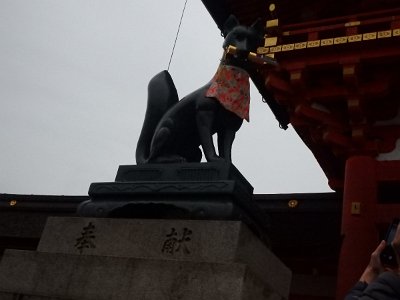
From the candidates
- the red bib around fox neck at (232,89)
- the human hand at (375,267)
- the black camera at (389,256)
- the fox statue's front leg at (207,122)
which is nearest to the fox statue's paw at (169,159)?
the fox statue's front leg at (207,122)

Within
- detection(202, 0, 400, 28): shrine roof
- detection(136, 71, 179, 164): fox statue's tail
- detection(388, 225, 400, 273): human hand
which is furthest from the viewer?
detection(202, 0, 400, 28): shrine roof

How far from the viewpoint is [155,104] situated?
4.54m

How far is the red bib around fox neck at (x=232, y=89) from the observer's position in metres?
4.22

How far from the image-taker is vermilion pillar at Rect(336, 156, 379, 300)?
5559 mm

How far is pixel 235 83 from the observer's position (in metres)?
4.34

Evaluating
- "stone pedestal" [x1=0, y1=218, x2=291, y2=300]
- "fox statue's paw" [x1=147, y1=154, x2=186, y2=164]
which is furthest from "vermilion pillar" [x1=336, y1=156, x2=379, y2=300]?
"fox statue's paw" [x1=147, y1=154, x2=186, y2=164]

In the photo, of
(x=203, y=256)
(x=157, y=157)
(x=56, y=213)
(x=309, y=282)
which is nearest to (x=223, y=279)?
(x=203, y=256)

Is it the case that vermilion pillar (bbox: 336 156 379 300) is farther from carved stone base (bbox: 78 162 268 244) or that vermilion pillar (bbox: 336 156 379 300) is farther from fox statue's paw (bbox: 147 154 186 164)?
fox statue's paw (bbox: 147 154 186 164)

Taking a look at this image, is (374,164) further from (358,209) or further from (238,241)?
(238,241)

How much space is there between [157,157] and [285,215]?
352 centimetres

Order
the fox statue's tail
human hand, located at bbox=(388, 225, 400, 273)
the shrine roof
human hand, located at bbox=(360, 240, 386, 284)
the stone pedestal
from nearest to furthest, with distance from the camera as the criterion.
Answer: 1. human hand, located at bbox=(388, 225, 400, 273)
2. human hand, located at bbox=(360, 240, 386, 284)
3. the stone pedestal
4. the fox statue's tail
5. the shrine roof

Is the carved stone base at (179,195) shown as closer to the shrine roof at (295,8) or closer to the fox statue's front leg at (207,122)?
the fox statue's front leg at (207,122)

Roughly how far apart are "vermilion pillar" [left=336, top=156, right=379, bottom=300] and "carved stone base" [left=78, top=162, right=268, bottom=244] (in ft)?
6.19

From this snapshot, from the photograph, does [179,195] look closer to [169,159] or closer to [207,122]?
[169,159]
